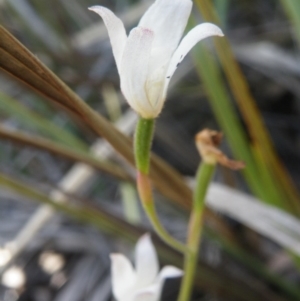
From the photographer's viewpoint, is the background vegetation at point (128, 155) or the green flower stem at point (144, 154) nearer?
the green flower stem at point (144, 154)

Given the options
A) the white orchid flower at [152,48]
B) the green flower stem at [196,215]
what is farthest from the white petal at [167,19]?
the green flower stem at [196,215]

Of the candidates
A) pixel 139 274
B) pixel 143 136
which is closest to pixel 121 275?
pixel 139 274

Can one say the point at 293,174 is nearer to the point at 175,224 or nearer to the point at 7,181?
the point at 175,224

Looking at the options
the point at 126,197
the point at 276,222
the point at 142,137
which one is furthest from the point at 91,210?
the point at 142,137

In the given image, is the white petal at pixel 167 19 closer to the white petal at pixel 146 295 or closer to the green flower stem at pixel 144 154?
the green flower stem at pixel 144 154

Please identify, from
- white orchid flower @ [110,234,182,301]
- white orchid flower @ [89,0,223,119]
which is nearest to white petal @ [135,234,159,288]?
white orchid flower @ [110,234,182,301]

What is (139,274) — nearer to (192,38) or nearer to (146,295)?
(146,295)

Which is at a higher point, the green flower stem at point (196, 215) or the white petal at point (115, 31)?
the white petal at point (115, 31)
